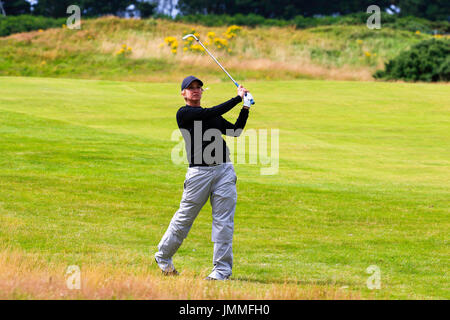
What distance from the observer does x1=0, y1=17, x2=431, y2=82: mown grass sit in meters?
42.8

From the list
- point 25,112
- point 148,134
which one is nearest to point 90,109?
point 25,112

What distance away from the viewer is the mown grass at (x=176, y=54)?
42.8 m

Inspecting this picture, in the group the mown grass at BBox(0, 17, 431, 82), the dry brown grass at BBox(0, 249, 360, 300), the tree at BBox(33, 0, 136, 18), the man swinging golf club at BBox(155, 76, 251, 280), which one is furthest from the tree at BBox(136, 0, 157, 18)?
the dry brown grass at BBox(0, 249, 360, 300)

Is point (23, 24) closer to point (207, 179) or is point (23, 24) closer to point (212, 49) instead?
point (212, 49)

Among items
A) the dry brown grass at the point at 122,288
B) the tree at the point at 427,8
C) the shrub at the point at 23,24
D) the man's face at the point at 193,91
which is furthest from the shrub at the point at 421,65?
the tree at the point at 427,8

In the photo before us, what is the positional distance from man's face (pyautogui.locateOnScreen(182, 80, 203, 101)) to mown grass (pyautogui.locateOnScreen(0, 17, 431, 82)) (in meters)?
31.7

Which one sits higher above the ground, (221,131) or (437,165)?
(221,131)

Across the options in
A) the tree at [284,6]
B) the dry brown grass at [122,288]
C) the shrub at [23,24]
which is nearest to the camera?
the dry brown grass at [122,288]

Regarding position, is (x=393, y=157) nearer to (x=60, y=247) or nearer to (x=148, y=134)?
(x=148, y=134)

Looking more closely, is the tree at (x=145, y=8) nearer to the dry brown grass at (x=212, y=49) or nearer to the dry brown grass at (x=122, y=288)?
the dry brown grass at (x=212, y=49)

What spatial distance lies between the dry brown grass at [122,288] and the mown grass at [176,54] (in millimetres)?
32876

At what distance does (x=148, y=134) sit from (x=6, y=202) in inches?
394

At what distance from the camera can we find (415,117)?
2812 cm

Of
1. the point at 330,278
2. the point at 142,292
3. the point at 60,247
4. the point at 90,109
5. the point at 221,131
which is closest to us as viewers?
the point at 142,292
